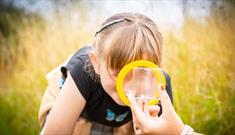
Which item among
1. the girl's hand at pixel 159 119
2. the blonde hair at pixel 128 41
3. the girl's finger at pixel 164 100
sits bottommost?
the girl's hand at pixel 159 119

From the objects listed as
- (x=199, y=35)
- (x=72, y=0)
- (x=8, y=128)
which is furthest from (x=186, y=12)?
(x=8, y=128)

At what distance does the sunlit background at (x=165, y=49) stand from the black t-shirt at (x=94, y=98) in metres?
0.56

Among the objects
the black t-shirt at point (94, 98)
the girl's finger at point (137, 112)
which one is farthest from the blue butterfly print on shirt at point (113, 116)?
the girl's finger at point (137, 112)

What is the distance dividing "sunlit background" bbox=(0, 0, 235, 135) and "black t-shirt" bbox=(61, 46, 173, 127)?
1.83ft

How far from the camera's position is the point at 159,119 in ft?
5.03

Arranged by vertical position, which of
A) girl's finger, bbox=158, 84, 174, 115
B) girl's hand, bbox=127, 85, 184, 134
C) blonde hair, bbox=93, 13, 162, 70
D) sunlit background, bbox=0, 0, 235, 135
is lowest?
sunlit background, bbox=0, 0, 235, 135

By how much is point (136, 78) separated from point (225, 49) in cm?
100

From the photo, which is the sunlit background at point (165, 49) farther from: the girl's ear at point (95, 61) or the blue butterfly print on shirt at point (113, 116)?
the girl's ear at point (95, 61)

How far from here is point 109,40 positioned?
64.1 inches

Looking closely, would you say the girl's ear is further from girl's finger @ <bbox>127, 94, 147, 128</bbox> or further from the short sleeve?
girl's finger @ <bbox>127, 94, 147, 128</bbox>

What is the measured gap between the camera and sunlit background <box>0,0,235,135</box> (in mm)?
2410

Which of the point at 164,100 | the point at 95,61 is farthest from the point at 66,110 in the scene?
the point at 164,100

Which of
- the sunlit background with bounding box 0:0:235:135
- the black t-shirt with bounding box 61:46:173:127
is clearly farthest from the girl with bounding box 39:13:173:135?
the sunlit background with bounding box 0:0:235:135

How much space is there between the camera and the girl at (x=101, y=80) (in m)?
1.60
